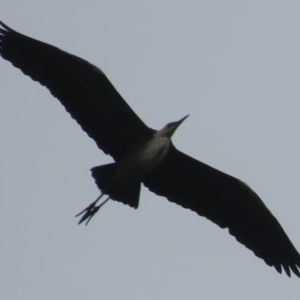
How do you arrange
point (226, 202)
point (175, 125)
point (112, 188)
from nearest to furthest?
point (112, 188), point (175, 125), point (226, 202)

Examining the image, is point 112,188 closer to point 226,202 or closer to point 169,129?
point 169,129

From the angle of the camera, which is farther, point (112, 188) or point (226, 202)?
point (226, 202)

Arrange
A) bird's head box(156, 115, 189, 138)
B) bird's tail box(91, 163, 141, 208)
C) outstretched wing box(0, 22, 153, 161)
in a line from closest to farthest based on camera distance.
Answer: outstretched wing box(0, 22, 153, 161) → bird's tail box(91, 163, 141, 208) → bird's head box(156, 115, 189, 138)

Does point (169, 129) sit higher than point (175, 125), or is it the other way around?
point (175, 125)

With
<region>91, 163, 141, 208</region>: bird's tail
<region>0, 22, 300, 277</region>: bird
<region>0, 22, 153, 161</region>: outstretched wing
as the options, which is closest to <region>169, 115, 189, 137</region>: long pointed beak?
<region>0, 22, 300, 277</region>: bird

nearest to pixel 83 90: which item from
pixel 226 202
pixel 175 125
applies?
pixel 175 125

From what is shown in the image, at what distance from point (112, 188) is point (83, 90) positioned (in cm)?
131

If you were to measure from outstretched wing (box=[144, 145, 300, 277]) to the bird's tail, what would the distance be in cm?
80

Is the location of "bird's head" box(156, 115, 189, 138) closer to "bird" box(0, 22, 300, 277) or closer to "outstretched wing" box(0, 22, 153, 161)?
"bird" box(0, 22, 300, 277)

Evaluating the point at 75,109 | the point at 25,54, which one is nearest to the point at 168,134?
the point at 75,109

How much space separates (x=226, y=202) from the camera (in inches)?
589

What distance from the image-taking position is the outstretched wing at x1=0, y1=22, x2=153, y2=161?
44.8ft

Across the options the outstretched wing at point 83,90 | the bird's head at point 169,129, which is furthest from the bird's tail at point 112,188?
the bird's head at point 169,129

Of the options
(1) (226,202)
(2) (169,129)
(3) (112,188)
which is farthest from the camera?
(1) (226,202)
